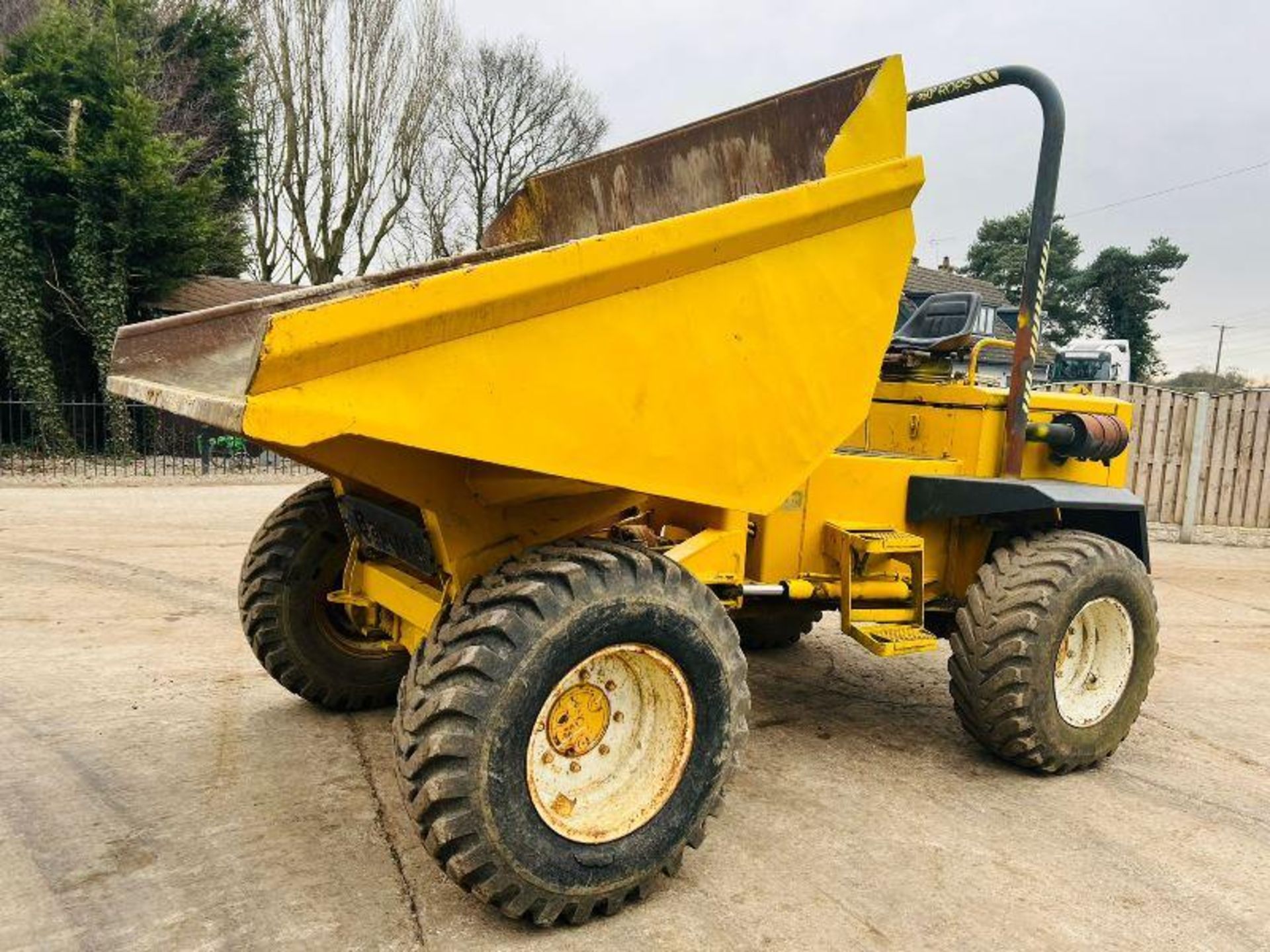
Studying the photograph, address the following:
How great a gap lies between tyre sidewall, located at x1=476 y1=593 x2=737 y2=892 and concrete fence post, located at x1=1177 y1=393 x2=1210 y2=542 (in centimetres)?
1091

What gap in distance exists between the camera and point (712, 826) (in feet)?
10.4

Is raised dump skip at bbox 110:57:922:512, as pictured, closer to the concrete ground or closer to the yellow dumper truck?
the yellow dumper truck

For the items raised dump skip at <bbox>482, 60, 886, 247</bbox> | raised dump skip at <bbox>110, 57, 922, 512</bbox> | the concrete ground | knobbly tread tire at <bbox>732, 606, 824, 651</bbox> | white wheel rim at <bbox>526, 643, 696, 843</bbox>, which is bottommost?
the concrete ground

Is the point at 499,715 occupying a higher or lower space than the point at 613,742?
higher

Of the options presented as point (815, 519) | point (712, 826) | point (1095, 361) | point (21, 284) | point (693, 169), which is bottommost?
point (712, 826)

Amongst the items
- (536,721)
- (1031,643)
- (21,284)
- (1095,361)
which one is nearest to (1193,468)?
(1031,643)

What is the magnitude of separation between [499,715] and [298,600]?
6.05 feet

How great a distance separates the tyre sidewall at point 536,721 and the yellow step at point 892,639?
3.48 ft

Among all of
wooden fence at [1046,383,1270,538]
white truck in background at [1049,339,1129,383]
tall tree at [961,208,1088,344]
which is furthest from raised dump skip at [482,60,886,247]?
tall tree at [961,208,1088,344]

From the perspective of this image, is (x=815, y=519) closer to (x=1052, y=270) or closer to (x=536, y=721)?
(x=536, y=721)

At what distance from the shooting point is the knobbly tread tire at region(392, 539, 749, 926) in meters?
2.35

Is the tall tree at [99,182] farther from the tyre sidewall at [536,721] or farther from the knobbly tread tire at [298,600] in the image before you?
the tyre sidewall at [536,721]

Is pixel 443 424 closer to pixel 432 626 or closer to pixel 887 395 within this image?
pixel 432 626

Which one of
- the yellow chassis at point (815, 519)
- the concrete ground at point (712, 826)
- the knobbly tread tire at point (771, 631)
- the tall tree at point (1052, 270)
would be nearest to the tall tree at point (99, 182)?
the concrete ground at point (712, 826)
